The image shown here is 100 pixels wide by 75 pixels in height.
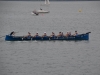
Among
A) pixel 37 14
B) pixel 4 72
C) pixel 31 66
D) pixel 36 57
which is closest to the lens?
pixel 4 72

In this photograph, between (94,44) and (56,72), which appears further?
(94,44)

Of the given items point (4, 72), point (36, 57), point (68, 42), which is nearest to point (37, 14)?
point (68, 42)

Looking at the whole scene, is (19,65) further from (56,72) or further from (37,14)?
(37,14)

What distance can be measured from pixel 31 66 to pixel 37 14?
92518 millimetres

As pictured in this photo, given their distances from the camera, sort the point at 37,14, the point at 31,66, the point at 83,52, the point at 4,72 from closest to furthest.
→ the point at 4,72
the point at 31,66
the point at 83,52
the point at 37,14

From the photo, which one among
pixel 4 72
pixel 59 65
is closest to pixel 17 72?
pixel 4 72

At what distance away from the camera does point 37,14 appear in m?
144

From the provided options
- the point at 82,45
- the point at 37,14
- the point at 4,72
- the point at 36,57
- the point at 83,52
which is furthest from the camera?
the point at 37,14

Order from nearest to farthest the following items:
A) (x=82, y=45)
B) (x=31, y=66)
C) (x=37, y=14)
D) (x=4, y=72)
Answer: (x=4, y=72)
(x=31, y=66)
(x=82, y=45)
(x=37, y=14)

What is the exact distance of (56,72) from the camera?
49562 mm

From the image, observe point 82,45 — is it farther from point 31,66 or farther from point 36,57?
point 31,66

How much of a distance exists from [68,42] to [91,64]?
51.5ft

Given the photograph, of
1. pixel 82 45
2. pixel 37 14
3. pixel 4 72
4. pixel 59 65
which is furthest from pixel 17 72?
pixel 37 14

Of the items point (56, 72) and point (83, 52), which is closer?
point (56, 72)
